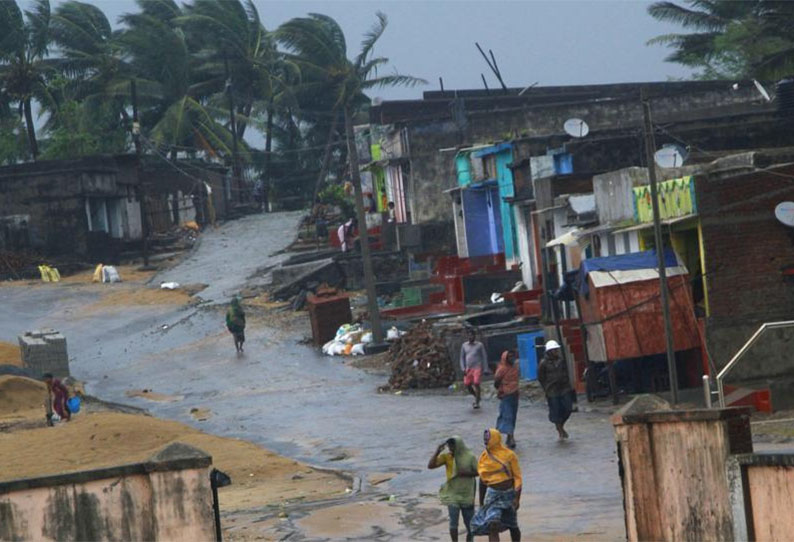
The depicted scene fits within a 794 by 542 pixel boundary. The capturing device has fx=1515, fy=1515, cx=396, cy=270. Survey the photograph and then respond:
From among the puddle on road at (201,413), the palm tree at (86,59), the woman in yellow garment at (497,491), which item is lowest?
the puddle on road at (201,413)

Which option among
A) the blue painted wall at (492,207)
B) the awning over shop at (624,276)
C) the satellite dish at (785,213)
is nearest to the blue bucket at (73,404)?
the awning over shop at (624,276)

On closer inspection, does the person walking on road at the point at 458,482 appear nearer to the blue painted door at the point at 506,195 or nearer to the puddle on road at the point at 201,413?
the puddle on road at the point at 201,413

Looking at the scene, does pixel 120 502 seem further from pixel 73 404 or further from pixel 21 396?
pixel 21 396

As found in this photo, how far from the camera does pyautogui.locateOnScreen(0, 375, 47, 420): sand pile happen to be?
32463 millimetres

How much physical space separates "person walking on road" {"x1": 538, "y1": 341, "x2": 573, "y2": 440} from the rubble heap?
9.42m

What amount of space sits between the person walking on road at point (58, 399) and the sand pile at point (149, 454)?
0.30m

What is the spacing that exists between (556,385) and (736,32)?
1348 inches

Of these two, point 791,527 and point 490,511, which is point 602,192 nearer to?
point 490,511

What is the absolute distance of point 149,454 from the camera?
2072 centimetres

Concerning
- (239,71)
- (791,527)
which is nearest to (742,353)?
(791,527)

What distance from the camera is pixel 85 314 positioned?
46.5m

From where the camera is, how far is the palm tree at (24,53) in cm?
6350

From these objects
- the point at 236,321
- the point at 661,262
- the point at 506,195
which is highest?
the point at 506,195

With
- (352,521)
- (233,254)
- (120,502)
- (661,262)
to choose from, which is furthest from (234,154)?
(120,502)
